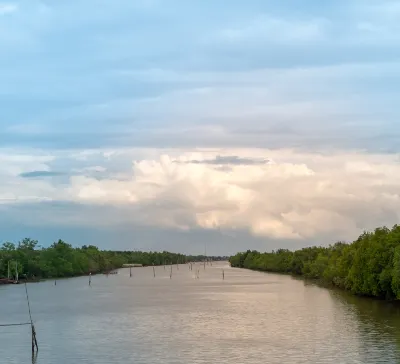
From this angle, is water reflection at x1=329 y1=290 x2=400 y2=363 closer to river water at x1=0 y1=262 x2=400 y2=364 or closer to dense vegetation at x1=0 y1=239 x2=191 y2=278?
river water at x1=0 y1=262 x2=400 y2=364

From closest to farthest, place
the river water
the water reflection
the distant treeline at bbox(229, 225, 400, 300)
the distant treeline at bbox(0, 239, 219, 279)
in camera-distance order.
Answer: the river water
the water reflection
the distant treeline at bbox(229, 225, 400, 300)
the distant treeline at bbox(0, 239, 219, 279)

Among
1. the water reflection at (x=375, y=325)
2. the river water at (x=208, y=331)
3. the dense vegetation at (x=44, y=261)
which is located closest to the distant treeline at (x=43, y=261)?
the dense vegetation at (x=44, y=261)

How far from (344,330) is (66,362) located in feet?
69.8

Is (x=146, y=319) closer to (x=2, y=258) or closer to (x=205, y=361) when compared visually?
(x=205, y=361)

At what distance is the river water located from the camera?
123ft

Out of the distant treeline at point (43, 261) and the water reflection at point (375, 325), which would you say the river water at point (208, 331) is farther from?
the distant treeline at point (43, 261)

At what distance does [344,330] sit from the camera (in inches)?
1870

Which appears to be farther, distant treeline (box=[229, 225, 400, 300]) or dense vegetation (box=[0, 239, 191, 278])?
dense vegetation (box=[0, 239, 191, 278])

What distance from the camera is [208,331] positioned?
47.8m

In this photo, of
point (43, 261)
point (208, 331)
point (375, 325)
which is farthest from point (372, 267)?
point (43, 261)

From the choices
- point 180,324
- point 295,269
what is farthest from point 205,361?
point 295,269

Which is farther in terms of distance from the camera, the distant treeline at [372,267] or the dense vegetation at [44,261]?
the dense vegetation at [44,261]

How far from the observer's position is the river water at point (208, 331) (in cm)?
3734

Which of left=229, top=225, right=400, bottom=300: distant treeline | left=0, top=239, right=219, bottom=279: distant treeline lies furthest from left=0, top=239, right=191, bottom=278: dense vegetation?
left=229, top=225, right=400, bottom=300: distant treeline
